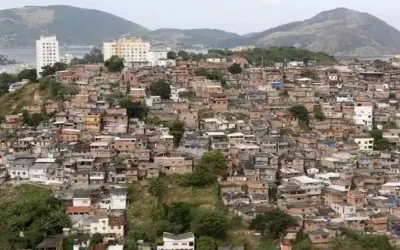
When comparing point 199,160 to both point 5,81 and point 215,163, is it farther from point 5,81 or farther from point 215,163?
point 5,81

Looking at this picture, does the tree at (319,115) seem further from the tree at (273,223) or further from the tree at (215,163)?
the tree at (273,223)

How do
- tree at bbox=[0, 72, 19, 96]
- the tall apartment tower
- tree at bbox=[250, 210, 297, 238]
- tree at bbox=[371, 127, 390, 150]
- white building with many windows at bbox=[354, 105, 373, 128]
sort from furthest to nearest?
the tall apartment tower, tree at bbox=[0, 72, 19, 96], white building with many windows at bbox=[354, 105, 373, 128], tree at bbox=[371, 127, 390, 150], tree at bbox=[250, 210, 297, 238]

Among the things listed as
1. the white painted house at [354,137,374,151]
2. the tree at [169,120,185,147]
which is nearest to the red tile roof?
the tree at [169,120,185,147]

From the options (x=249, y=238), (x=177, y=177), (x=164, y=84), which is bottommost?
(x=249, y=238)

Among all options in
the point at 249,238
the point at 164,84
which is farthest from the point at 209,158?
the point at 164,84

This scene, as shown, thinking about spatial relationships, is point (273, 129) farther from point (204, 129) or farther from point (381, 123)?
point (381, 123)

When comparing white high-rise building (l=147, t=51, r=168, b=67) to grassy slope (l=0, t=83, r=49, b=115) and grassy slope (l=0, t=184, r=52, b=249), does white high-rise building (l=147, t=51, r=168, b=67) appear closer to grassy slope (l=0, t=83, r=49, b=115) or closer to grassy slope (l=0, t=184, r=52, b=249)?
grassy slope (l=0, t=83, r=49, b=115)

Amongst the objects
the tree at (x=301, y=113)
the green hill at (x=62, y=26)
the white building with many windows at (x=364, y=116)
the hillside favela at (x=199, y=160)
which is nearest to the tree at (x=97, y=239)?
the hillside favela at (x=199, y=160)
